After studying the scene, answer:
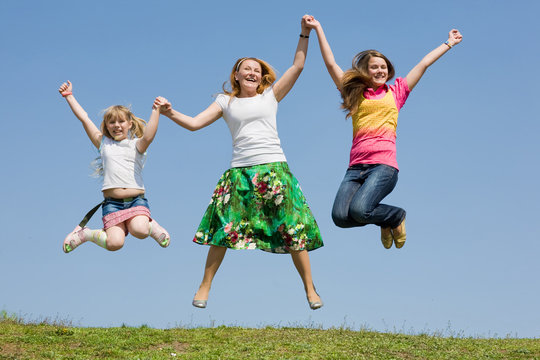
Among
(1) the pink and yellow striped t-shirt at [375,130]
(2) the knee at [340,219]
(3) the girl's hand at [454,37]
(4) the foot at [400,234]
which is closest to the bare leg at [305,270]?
(2) the knee at [340,219]

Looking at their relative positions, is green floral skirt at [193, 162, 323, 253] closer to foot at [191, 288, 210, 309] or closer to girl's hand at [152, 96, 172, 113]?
foot at [191, 288, 210, 309]

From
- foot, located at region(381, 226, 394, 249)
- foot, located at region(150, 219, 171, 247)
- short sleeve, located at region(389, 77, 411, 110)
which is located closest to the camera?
foot, located at region(381, 226, 394, 249)

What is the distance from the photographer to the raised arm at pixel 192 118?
9070 mm

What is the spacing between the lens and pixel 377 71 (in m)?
9.33

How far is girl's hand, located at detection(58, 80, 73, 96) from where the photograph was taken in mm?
10203

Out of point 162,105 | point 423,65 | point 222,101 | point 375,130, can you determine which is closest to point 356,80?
point 375,130

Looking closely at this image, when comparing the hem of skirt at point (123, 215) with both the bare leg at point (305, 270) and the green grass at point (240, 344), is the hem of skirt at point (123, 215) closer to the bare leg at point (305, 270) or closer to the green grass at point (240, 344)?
the green grass at point (240, 344)

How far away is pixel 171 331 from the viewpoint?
11.9 m

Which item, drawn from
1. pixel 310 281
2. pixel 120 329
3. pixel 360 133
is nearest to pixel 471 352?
pixel 310 281

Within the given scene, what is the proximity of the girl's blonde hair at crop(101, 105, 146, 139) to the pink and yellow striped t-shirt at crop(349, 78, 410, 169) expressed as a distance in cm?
332

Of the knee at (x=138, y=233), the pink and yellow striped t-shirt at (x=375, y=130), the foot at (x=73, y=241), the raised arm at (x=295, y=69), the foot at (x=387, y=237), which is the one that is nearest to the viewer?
the pink and yellow striped t-shirt at (x=375, y=130)

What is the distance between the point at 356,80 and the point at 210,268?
11.1 feet

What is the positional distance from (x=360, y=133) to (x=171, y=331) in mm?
5477

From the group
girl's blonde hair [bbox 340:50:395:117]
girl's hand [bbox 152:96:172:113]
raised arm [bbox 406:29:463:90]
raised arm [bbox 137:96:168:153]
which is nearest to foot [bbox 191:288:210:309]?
raised arm [bbox 137:96:168:153]
